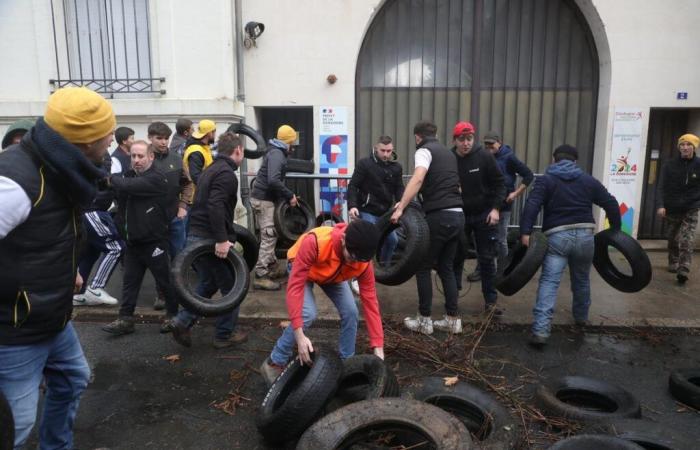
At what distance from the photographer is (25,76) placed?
26.3 ft

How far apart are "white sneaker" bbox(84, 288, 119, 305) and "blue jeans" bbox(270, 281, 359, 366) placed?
2.88m

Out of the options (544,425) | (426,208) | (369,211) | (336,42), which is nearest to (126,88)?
(336,42)

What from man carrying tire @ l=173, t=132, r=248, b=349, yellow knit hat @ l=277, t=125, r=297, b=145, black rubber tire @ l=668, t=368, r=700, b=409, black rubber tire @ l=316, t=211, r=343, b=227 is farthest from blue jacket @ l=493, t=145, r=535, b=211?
man carrying tire @ l=173, t=132, r=248, b=349

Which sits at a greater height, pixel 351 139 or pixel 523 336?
pixel 351 139

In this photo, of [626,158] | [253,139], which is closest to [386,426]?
[253,139]

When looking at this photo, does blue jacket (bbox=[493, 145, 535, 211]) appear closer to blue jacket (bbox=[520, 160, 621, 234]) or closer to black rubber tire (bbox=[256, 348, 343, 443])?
blue jacket (bbox=[520, 160, 621, 234])

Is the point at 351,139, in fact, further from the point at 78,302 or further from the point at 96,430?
the point at 96,430

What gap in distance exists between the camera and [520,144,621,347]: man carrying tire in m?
4.82

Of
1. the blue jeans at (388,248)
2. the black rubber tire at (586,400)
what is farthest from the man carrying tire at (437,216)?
the black rubber tire at (586,400)

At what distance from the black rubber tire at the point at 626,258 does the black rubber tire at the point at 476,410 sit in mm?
2514

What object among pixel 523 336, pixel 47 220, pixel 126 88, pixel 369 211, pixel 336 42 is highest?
pixel 336 42

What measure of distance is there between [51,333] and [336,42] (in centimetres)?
684

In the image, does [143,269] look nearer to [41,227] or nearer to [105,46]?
[41,227]

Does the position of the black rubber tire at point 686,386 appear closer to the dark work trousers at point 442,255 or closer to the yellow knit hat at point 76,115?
the dark work trousers at point 442,255
